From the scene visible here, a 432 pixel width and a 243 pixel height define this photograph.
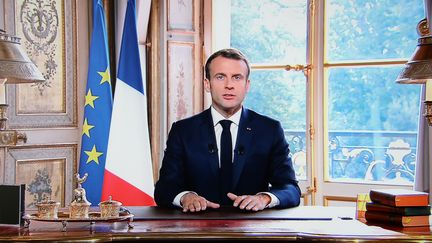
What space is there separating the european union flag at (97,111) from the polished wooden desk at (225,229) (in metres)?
2.10

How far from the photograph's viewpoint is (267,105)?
606 cm

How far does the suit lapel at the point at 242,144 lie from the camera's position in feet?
11.2

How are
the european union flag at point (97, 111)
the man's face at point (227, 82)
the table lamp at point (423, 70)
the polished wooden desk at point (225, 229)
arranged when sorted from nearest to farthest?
the polished wooden desk at point (225, 229)
the table lamp at point (423, 70)
the man's face at point (227, 82)
the european union flag at point (97, 111)

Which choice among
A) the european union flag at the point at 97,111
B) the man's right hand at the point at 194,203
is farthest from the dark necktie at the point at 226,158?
the european union flag at the point at 97,111

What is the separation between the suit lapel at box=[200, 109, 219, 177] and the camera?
3.42m

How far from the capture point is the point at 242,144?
11.3 feet

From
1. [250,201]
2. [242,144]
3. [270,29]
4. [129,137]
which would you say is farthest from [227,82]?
[270,29]

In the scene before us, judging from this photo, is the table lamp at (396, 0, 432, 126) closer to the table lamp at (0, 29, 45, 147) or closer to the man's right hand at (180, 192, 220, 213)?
the man's right hand at (180, 192, 220, 213)

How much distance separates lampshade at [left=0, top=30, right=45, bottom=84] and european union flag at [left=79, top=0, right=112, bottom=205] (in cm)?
217

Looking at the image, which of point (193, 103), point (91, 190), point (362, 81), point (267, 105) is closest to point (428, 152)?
point (362, 81)

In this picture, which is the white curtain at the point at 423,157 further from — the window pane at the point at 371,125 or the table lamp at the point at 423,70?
the table lamp at the point at 423,70

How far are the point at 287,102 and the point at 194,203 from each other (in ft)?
9.51

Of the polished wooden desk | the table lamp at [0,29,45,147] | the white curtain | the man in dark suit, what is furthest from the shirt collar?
the white curtain

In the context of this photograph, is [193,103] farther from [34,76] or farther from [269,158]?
[34,76]
